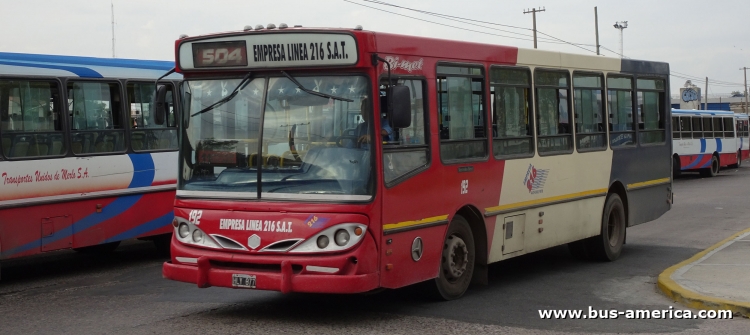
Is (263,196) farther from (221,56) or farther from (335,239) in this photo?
(221,56)

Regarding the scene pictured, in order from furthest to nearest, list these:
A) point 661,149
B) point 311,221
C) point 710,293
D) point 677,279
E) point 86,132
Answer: point 661,149 < point 86,132 < point 677,279 < point 710,293 < point 311,221

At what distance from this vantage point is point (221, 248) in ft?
28.2

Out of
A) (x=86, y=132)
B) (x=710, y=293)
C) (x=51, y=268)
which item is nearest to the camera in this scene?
(x=710, y=293)

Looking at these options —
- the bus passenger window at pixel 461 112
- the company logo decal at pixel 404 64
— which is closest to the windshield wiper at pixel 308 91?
the company logo decal at pixel 404 64

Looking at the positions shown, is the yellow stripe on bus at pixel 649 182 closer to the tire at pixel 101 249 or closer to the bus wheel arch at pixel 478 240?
the bus wheel arch at pixel 478 240

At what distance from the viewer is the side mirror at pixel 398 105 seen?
826 centimetres

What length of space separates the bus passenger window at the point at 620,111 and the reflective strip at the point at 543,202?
906 mm

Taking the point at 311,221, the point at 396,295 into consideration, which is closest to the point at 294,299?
the point at 396,295

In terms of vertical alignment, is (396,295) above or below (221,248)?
below

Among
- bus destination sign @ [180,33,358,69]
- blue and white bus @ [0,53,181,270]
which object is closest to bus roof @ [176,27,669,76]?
bus destination sign @ [180,33,358,69]

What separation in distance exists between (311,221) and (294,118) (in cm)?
95

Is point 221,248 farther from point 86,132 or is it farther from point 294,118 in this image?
point 86,132

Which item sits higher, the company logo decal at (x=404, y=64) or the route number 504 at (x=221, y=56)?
the route number 504 at (x=221, y=56)

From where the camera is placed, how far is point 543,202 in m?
11.5
